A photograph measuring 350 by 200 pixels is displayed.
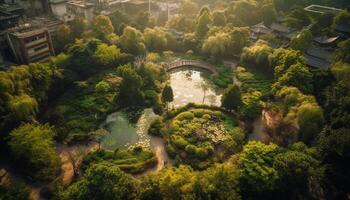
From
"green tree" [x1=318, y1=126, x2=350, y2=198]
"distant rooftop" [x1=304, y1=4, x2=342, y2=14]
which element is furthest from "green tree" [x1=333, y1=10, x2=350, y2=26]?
"green tree" [x1=318, y1=126, x2=350, y2=198]

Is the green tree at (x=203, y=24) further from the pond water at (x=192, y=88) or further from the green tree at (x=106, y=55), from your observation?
the green tree at (x=106, y=55)

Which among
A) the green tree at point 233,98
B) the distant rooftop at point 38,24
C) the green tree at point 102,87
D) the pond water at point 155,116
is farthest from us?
the distant rooftop at point 38,24

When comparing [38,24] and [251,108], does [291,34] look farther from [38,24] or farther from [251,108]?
[38,24]

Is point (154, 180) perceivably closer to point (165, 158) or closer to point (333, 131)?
point (165, 158)

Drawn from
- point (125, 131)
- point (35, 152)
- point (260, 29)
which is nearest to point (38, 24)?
point (125, 131)

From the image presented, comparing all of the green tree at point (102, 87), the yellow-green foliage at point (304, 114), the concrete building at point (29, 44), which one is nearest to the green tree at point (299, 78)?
the yellow-green foliage at point (304, 114)

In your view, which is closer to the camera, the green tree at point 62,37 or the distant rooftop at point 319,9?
the green tree at point 62,37

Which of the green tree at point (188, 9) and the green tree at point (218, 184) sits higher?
the green tree at point (188, 9)
